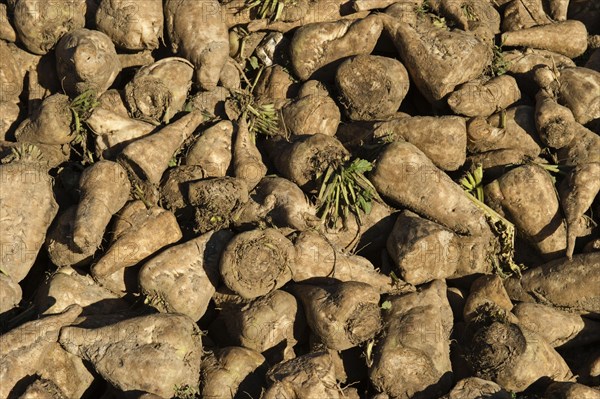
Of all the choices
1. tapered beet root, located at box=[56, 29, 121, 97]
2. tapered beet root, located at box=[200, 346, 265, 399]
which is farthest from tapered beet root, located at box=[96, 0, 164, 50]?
tapered beet root, located at box=[200, 346, 265, 399]

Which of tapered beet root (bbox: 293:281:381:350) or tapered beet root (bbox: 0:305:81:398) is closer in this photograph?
tapered beet root (bbox: 0:305:81:398)

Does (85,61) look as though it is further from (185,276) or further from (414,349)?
(414,349)

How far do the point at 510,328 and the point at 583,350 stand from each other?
1.25 meters

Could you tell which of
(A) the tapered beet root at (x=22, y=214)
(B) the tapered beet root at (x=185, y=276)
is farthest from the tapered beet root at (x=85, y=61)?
(B) the tapered beet root at (x=185, y=276)

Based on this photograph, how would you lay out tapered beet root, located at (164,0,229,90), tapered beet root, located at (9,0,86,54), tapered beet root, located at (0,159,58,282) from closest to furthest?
tapered beet root, located at (0,159,58,282)
tapered beet root, located at (9,0,86,54)
tapered beet root, located at (164,0,229,90)

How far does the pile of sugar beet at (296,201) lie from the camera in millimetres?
5992

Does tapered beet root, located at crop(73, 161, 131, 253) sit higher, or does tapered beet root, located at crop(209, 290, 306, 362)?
tapered beet root, located at crop(73, 161, 131, 253)

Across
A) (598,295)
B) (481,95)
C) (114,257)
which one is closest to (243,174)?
(114,257)

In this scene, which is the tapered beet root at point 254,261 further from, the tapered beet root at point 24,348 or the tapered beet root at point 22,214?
the tapered beet root at point 22,214

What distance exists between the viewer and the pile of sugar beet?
5992mm

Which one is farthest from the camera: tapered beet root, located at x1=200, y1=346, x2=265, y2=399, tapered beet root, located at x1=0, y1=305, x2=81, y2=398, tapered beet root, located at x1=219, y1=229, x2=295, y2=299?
tapered beet root, located at x1=219, y1=229, x2=295, y2=299

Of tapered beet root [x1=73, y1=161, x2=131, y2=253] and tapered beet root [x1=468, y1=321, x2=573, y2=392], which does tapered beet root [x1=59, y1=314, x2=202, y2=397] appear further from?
tapered beet root [x1=468, y1=321, x2=573, y2=392]

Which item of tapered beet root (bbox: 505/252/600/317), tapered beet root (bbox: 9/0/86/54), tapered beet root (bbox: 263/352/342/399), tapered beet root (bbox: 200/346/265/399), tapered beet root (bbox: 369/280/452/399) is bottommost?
tapered beet root (bbox: 505/252/600/317)

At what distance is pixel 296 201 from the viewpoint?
691 centimetres
